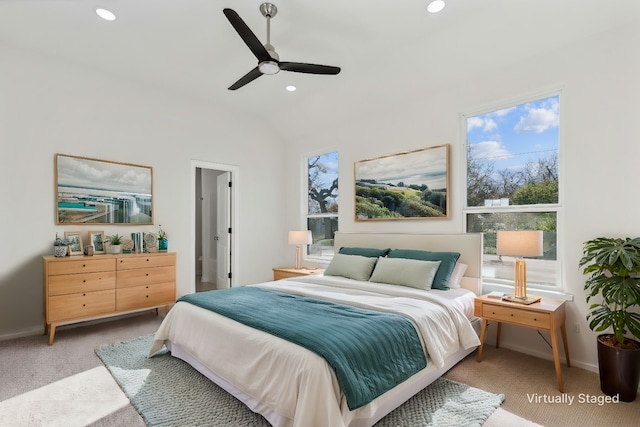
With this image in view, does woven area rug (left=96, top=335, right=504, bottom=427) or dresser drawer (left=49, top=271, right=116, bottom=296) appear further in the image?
dresser drawer (left=49, top=271, right=116, bottom=296)

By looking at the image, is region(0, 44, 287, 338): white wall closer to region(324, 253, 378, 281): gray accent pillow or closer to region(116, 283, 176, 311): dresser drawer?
region(116, 283, 176, 311): dresser drawer

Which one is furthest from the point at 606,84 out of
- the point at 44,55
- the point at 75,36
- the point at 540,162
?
the point at 44,55

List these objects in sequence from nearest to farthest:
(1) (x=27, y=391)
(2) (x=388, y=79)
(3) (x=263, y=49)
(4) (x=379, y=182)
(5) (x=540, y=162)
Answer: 1. (1) (x=27, y=391)
2. (3) (x=263, y=49)
3. (5) (x=540, y=162)
4. (2) (x=388, y=79)
5. (4) (x=379, y=182)

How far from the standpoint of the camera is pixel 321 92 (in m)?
4.59

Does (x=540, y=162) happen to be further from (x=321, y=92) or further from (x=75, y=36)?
(x=75, y=36)

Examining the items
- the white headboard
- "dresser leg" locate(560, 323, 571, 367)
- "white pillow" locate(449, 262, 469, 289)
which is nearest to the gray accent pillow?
the white headboard

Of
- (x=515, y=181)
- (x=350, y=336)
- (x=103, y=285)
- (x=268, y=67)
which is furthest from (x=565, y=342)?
(x=103, y=285)

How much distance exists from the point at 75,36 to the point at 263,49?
7.08ft

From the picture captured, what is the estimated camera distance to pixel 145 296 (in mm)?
3953

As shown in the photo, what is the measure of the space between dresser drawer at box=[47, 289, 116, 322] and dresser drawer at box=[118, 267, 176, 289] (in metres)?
0.16

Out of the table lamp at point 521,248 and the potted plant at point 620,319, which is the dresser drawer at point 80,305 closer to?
the table lamp at point 521,248

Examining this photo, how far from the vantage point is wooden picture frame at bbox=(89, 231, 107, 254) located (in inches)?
153

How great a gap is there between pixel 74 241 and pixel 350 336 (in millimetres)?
3516

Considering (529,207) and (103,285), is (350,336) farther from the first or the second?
(103,285)
